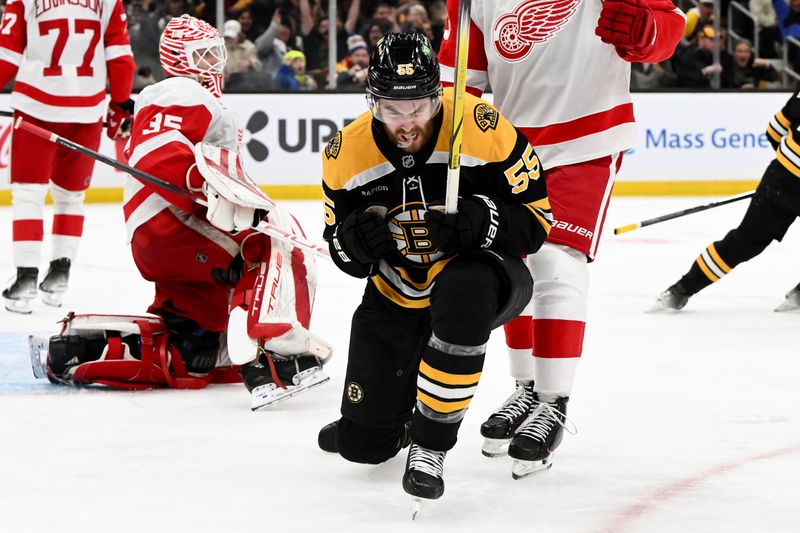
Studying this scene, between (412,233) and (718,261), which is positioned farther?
(718,261)

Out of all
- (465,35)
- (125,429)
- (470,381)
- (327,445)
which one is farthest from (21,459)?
(465,35)

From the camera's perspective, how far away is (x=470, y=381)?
6.47ft

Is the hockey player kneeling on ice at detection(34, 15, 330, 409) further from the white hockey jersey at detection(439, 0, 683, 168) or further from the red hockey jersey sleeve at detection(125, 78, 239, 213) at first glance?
the white hockey jersey at detection(439, 0, 683, 168)

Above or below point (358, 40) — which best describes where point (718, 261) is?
above

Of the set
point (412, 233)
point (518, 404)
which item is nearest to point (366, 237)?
point (412, 233)

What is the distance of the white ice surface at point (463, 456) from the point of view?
2016 mm

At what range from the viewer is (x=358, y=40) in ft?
27.3

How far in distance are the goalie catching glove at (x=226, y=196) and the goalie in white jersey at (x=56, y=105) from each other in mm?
1489

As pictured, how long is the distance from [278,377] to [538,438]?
0.84 metres

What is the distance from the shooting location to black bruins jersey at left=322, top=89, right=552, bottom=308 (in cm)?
208

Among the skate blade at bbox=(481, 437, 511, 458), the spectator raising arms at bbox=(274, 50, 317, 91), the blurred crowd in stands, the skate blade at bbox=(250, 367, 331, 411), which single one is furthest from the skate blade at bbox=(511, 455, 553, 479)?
the spectator raising arms at bbox=(274, 50, 317, 91)

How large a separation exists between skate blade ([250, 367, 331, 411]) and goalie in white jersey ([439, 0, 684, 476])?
21.3 inches

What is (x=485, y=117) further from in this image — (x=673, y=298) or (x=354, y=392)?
(x=673, y=298)

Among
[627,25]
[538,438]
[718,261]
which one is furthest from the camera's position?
[718,261]
